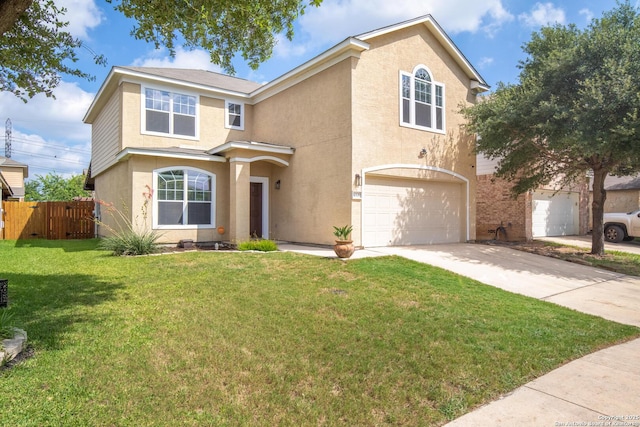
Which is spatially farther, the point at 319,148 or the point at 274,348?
the point at 319,148

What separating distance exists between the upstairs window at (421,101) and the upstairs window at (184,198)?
7342 millimetres

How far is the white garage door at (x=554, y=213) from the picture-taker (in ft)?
57.6

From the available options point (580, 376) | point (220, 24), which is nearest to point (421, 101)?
point (220, 24)

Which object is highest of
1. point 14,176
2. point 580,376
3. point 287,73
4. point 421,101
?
point 287,73

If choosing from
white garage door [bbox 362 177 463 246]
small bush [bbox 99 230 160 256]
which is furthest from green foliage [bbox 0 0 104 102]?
white garage door [bbox 362 177 463 246]

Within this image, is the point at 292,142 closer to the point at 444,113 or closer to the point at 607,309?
the point at 444,113

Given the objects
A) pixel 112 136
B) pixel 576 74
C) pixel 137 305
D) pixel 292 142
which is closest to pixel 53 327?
→ pixel 137 305

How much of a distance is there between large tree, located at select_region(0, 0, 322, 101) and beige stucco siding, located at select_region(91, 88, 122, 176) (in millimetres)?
7217

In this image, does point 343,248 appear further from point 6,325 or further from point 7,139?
point 7,139

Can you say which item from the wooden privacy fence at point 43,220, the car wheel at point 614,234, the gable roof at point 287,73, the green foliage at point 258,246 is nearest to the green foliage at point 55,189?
the wooden privacy fence at point 43,220

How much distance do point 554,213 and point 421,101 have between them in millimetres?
10118

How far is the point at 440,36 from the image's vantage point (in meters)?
13.6

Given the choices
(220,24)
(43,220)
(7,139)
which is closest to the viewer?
(220,24)

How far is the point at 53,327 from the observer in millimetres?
→ 4785
